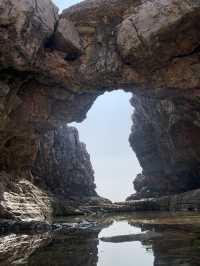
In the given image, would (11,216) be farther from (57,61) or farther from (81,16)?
(81,16)

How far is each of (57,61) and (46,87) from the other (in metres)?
2.59

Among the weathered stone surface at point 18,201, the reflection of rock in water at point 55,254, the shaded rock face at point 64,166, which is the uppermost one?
the shaded rock face at point 64,166

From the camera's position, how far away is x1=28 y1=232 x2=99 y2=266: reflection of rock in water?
7.11 metres

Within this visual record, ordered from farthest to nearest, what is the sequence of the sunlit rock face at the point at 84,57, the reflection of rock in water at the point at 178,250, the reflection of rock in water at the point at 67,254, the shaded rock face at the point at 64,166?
the shaded rock face at the point at 64,166 → the sunlit rock face at the point at 84,57 → the reflection of rock in water at the point at 67,254 → the reflection of rock in water at the point at 178,250

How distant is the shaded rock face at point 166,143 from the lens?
101 feet

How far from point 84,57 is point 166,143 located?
2142cm

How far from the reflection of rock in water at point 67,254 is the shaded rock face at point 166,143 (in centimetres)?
1610

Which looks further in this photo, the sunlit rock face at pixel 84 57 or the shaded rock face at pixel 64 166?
the shaded rock face at pixel 64 166

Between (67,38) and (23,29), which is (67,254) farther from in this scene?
(67,38)

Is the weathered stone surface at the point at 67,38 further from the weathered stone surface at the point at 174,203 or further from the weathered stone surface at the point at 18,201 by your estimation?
the weathered stone surface at the point at 174,203

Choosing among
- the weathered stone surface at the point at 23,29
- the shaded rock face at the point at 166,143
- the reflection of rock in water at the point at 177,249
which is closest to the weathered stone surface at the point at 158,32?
the shaded rock face at the point at 166,143

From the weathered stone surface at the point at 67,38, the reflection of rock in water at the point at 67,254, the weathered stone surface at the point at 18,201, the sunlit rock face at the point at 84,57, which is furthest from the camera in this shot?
the weathered stone surface at the point at 67,38

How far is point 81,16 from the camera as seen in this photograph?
21000mm

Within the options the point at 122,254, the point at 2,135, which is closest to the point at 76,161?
the point at 2,135
